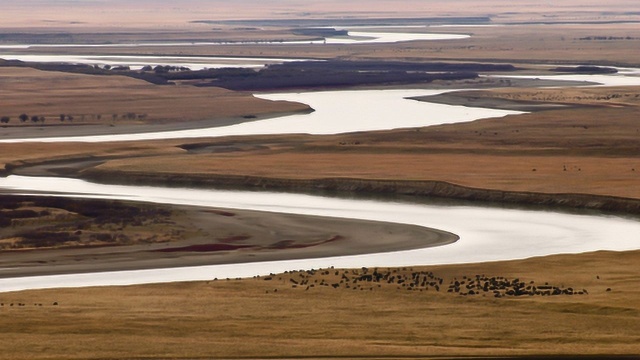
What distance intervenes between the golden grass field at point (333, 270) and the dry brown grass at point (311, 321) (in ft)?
0.22

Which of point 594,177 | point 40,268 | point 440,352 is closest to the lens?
point 440,352

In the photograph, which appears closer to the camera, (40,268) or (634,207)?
(40,268)

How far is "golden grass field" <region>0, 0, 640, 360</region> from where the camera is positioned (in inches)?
1261

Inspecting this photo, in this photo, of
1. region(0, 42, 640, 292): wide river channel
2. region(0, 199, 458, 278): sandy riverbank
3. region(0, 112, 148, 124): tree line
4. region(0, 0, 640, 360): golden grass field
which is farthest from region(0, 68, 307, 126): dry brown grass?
region(0, 199, 458, 278): sandy riverbank

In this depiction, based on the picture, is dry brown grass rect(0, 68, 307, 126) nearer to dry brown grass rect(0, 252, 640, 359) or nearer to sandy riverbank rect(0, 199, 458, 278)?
sandy riverbank rect(0, 199, 458, 278)

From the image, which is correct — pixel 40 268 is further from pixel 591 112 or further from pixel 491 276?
pixel 591 112

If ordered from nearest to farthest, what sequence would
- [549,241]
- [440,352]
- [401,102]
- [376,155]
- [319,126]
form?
1. [440,352]
2. [549,241]
3. [376,155]
4. [319,126]
5. [401,102]

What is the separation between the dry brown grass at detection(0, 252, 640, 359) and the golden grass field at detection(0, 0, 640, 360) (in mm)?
68

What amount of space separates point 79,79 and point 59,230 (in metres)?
67.9

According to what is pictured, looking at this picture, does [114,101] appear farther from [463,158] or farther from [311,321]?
[311,321]

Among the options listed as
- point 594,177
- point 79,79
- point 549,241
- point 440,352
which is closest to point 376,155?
point 594,177

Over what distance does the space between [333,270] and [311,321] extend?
805 cm

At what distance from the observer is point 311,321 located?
34562 mm

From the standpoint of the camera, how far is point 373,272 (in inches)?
1651
